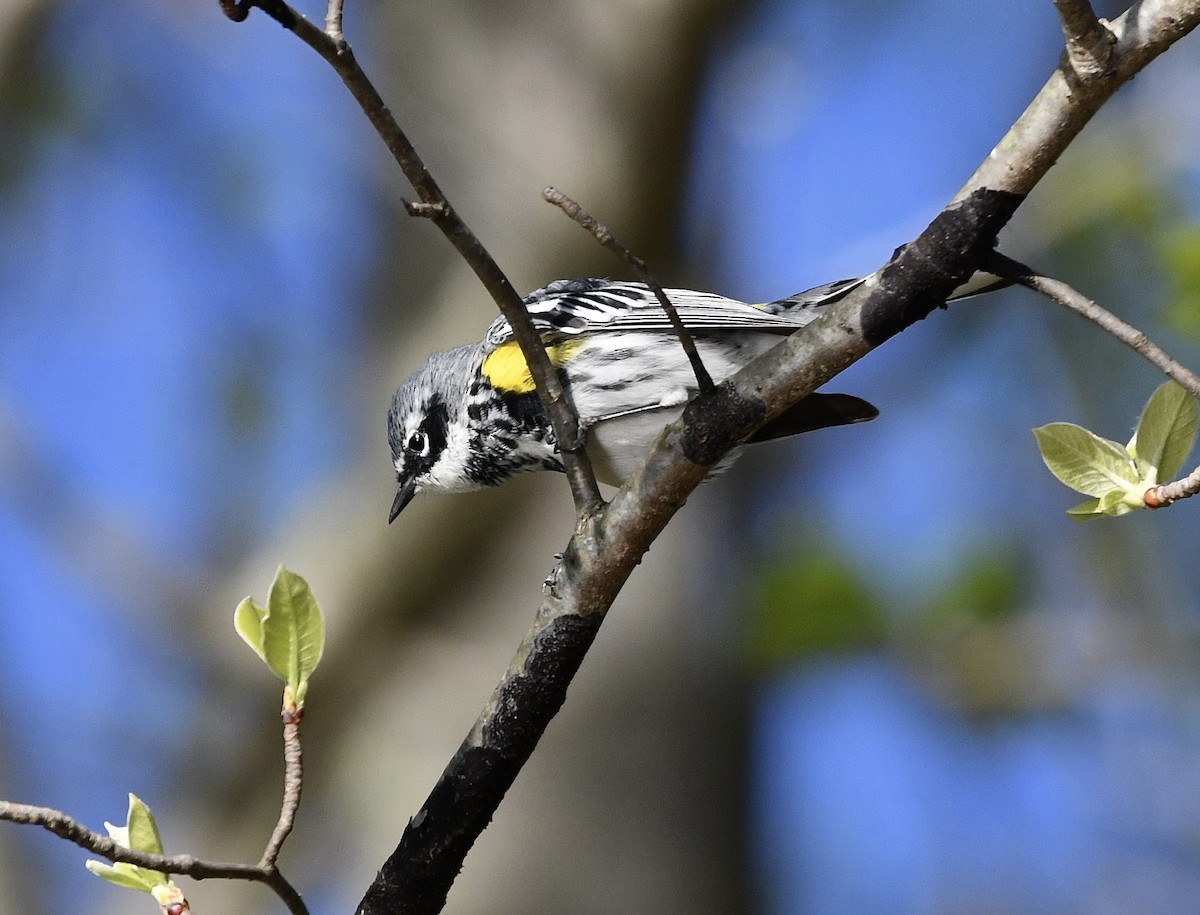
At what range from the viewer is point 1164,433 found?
4.09 ft

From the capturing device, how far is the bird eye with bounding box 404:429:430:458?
276 centimetres

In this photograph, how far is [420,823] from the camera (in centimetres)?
138

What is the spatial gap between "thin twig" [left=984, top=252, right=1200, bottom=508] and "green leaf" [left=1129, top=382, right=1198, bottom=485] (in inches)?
0.8

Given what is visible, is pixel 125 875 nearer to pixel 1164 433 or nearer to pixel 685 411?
pixel 685 411

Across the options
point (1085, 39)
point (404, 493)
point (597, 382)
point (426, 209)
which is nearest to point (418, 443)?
point (404, 493)

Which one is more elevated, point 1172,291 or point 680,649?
point 1172,291

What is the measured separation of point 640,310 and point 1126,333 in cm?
127

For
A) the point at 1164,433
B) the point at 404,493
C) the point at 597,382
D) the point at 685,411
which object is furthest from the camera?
the point at 404,493

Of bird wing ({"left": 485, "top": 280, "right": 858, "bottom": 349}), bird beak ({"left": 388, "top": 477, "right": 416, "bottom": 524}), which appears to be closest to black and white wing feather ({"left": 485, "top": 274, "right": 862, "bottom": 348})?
bird wing ({"left": 485, "top": 280, "right": 858, "bottom": 349})

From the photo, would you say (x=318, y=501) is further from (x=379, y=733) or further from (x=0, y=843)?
(x=0, y=843)

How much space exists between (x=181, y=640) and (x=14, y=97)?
2.68 metres

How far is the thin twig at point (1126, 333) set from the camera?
1.16 meters

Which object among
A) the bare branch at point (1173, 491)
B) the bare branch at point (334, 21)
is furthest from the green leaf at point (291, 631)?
the bare branch at point (1173, 491)

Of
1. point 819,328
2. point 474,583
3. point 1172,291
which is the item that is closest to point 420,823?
point 819,328
